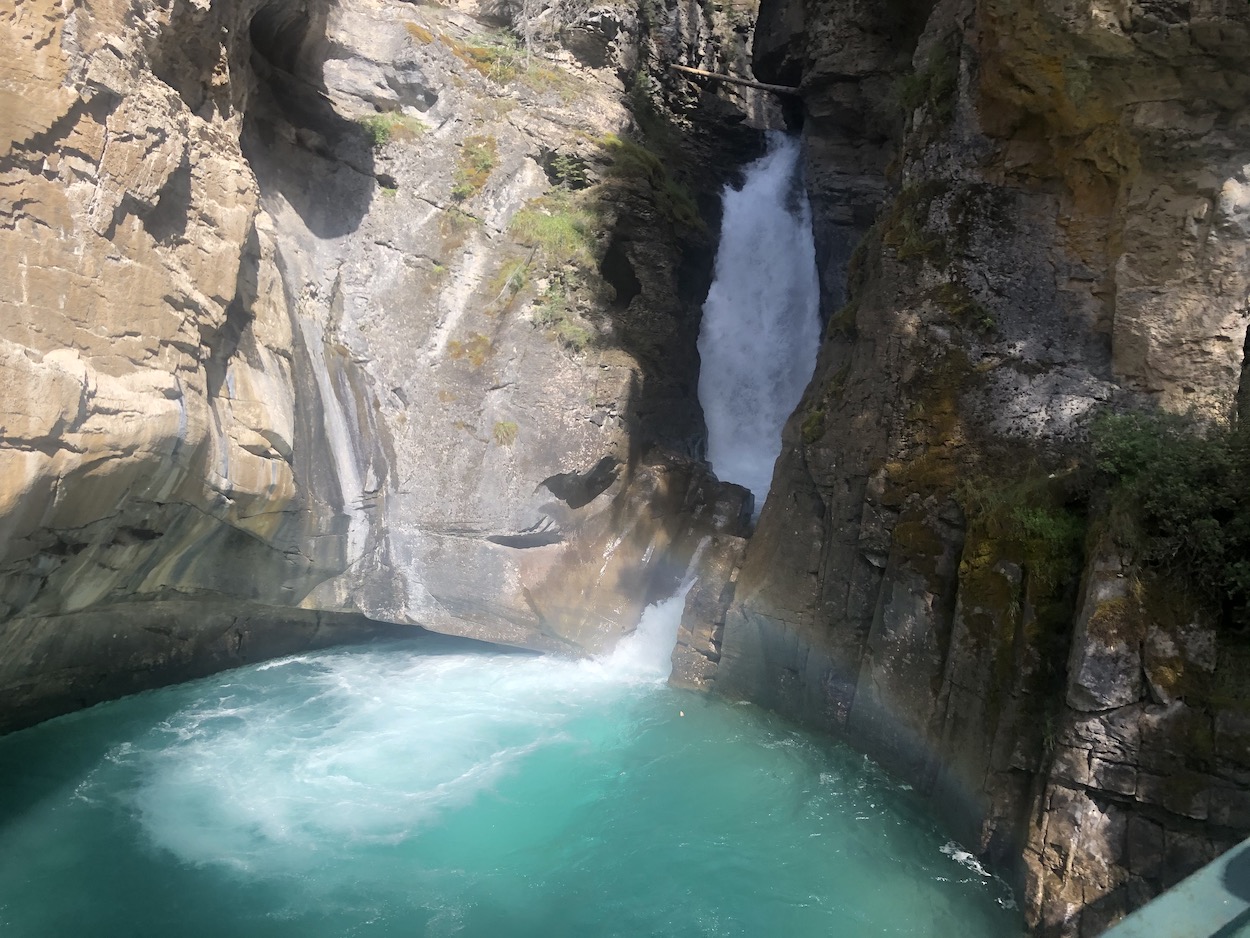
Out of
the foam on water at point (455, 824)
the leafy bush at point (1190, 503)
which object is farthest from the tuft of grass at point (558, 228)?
the leafy bush at point (1190, 503)

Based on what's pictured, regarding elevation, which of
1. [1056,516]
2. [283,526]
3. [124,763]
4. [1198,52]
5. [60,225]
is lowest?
[124,763]

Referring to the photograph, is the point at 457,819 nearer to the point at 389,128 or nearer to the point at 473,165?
the point at 473,165

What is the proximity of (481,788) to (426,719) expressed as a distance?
6.51 ft

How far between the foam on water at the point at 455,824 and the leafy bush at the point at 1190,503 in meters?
2.96

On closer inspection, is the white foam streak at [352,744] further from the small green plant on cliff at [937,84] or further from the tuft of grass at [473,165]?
the small green plant on cliff at [937,84]

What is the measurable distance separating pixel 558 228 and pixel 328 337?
158 inches

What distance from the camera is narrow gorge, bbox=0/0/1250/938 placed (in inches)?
245

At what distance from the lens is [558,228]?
509 inches

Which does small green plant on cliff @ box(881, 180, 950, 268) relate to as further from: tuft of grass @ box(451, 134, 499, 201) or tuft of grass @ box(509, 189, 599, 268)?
tuft of grass @ box(451, 134, 499, 201)

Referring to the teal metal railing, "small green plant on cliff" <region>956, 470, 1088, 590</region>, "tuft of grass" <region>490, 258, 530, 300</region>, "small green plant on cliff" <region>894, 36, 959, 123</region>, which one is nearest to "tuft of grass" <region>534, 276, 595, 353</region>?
"tuft of grass" <region>490, 258, 530, 300</region>

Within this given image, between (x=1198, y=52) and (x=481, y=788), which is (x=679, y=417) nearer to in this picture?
(x=481, y=788)

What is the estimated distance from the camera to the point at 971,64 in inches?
348

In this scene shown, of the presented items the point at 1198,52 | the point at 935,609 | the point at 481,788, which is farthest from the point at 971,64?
the point at 481,788

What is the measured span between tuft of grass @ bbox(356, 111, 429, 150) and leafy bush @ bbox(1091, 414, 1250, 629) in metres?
10.8
